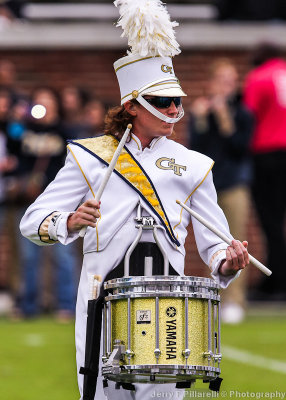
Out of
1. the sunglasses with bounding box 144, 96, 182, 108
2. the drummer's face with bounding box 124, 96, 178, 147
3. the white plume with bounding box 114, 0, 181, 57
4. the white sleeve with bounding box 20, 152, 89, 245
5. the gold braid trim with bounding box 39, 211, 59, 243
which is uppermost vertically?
the white plume with bounding box 114, 0, 181, 57

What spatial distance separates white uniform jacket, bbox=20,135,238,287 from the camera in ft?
17.5

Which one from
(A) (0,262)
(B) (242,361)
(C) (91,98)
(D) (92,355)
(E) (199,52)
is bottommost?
(D) (92,355)

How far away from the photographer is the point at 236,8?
49.5 feet

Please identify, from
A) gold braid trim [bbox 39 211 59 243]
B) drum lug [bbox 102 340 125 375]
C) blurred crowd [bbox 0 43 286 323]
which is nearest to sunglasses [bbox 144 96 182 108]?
gold braid trim [bbox 39 211 59 243]

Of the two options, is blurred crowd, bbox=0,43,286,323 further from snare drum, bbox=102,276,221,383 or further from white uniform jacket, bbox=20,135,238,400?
snare drum, bbox=102,276,221,383

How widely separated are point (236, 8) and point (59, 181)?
32.9 feet

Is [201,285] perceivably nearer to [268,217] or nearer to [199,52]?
[268,217]

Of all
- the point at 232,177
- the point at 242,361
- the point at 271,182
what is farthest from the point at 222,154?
the point at 242,361

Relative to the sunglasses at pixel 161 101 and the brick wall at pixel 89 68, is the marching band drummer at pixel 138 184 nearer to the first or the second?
the sunglasses at pixel 161 101

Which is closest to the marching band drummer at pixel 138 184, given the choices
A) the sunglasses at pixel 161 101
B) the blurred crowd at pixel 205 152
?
the sunglasses at pixel 161 101

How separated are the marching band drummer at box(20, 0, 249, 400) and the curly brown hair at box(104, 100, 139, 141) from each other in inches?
2.2

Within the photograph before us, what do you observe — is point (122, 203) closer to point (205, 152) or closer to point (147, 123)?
point (147, 123)

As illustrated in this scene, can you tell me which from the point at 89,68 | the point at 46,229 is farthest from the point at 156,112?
the point at 89,68

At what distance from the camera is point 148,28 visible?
17.3 feet
